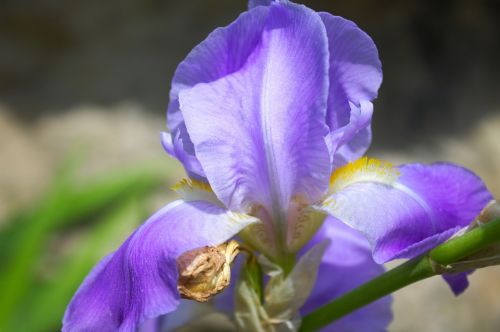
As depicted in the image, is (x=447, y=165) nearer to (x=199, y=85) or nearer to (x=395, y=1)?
(x=199, y=85)

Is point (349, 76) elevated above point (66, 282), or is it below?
above

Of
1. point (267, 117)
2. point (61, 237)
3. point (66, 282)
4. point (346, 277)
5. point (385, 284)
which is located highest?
point (267, 117)

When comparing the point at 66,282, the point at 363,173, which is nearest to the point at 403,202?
the point at 363,173

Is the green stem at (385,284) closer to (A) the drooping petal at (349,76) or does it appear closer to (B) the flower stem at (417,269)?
(B) the flower stem at (417,269)

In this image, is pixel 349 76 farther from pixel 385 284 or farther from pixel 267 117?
pixel 385 284

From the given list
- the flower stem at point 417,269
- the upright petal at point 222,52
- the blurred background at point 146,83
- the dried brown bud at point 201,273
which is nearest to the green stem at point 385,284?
the flower stem at point 417,269

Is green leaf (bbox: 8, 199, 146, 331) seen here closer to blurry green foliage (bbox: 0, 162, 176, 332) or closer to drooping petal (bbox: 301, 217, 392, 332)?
blurry green foliage (bbox: 0, 162, 176, 332)

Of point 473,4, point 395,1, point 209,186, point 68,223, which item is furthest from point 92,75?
point 209,186
